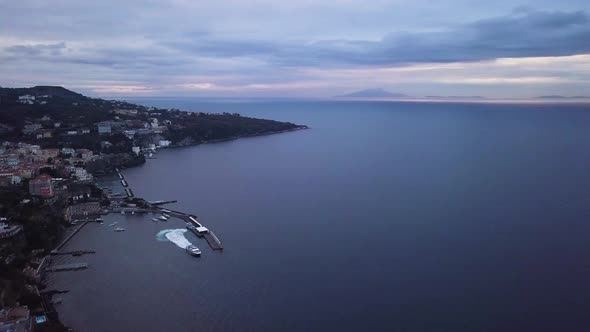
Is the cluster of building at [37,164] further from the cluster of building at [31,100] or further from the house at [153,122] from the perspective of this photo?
the cluster of building at [31,100]

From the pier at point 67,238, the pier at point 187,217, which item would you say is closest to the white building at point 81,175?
the pier at point 187,217

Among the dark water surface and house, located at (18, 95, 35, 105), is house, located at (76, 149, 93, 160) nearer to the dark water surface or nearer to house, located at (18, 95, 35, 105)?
the dark water surface

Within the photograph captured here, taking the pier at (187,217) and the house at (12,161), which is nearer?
the pier at (187,217)

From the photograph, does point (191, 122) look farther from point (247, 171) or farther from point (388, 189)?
point (388, 189)

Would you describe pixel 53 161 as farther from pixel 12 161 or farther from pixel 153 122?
pixel 153 122

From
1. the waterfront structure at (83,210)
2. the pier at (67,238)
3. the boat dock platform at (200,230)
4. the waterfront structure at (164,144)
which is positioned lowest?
the pier at (67,238)

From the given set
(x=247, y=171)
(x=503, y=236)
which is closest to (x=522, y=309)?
(x=503, y=236)
